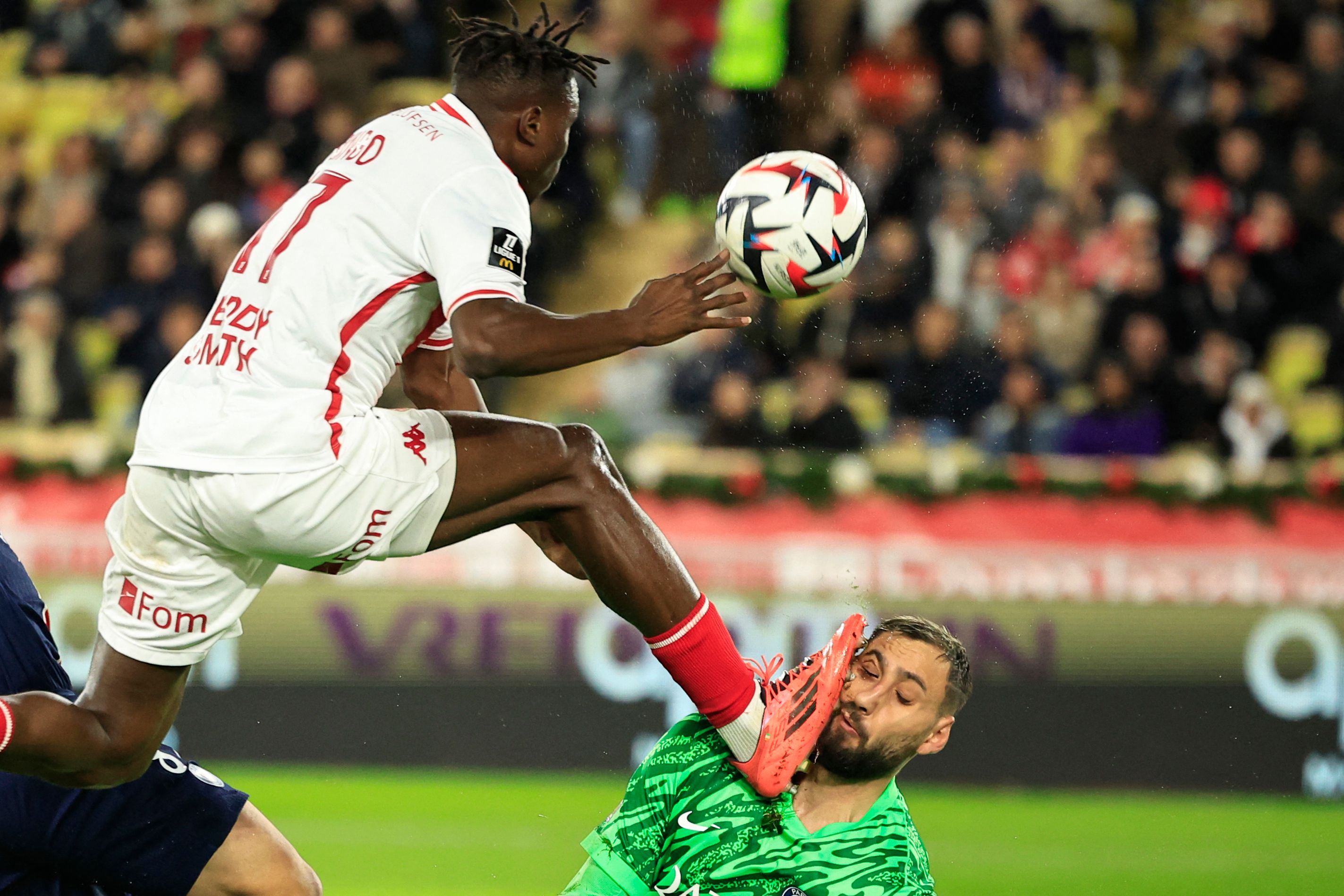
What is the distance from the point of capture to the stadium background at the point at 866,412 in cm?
827

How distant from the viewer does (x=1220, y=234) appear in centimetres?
1062

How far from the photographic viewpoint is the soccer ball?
414 cm

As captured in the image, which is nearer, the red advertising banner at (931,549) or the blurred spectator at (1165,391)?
the red advertising banner at (931,549)

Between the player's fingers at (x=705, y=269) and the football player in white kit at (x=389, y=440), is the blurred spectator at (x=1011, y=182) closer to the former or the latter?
the football player in white kit at (x=389, y=440)

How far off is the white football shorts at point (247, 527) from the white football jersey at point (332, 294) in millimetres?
53

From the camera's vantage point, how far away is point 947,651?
4.14 m

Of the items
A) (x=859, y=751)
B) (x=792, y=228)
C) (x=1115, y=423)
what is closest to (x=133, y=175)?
(x=1115, y=423)

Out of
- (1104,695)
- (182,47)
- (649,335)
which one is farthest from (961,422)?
(182,47)

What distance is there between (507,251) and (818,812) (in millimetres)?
1648

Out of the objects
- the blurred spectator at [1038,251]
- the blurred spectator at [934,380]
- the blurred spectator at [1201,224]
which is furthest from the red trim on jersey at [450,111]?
the blurred spectator at [1201,224]

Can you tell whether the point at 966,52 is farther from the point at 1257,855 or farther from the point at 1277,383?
the point at 1257,855

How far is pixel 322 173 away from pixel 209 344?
513 millimetres

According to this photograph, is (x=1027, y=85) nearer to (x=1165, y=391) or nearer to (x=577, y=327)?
(x=1165, y=391)

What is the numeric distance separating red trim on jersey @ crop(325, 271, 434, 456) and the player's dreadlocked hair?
59 cm
